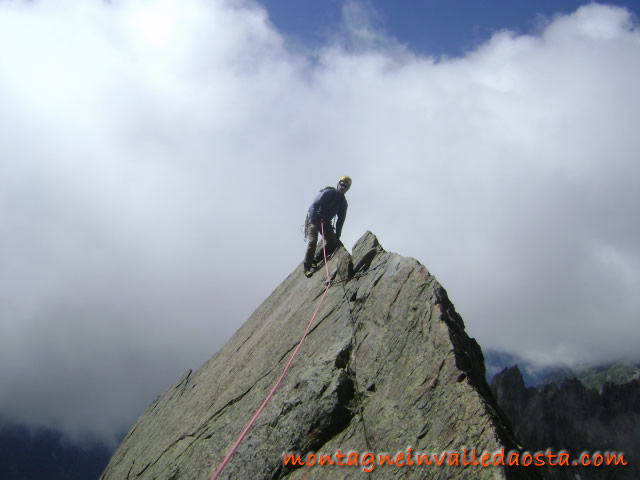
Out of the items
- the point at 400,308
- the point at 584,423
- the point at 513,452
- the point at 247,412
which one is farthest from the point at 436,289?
the point at 584,423

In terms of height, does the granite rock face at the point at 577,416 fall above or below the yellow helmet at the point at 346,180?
above

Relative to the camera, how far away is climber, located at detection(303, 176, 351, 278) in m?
15.0

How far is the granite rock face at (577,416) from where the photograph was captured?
109688 mm

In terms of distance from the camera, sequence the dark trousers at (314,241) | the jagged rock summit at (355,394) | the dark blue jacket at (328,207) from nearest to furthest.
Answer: the jagged rock summit at (355,394)
the dark trousers at (314,241)
the dark blue jacket at (328,207)

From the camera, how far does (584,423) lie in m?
115

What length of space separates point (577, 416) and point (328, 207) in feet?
433

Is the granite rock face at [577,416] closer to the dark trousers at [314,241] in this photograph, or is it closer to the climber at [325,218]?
the climber at [325,218]

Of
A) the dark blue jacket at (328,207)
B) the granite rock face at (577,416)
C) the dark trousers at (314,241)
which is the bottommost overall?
the dark trousers at (314,241)

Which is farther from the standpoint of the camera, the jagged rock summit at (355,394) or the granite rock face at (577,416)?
the granite rock face at (577,416)

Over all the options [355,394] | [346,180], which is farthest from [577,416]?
[355,394]

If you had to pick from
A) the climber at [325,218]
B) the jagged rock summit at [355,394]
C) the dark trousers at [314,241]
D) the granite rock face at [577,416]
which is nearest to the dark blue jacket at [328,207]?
the climber at [325,218]

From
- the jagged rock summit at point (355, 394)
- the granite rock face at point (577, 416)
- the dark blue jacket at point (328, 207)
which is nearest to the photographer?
the jagged rock summit at point (355, 394)

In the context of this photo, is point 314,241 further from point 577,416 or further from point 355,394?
point 577,416

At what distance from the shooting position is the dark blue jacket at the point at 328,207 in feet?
49.8
